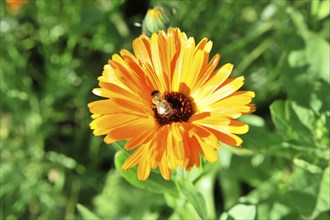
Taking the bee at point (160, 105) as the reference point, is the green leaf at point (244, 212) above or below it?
below

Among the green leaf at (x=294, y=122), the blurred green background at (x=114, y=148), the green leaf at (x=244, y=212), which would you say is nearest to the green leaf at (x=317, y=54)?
the blurred green background at (x=114, y=148)

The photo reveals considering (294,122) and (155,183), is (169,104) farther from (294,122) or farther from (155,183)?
(294,122)

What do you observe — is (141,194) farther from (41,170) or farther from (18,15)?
(18,15)

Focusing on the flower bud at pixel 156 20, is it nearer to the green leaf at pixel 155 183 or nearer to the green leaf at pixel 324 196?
the green leaf at pixel 155 183

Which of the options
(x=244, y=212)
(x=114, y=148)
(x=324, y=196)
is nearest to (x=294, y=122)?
(x=324, y=196)

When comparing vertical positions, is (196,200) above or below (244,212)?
above

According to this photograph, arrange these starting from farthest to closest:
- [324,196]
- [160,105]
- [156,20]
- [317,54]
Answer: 1. [317,54]
2. [324,196]
3. [156,20]
4. [160,105]
